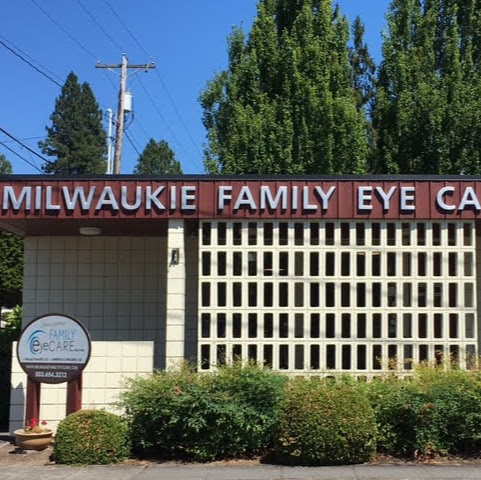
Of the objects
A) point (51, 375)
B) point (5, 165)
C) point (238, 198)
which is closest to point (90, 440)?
point (51, 375)

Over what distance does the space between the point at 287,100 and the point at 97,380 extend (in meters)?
11.1

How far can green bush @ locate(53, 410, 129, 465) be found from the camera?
9.70 m

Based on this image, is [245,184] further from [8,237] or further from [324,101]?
[8,237]

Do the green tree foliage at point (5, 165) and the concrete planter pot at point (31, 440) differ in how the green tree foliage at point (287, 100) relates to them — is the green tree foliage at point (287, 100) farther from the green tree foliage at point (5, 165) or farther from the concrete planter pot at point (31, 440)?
the green tree foliage at point (5, 165)

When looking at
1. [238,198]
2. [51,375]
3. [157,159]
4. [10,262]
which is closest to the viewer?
[51,375]

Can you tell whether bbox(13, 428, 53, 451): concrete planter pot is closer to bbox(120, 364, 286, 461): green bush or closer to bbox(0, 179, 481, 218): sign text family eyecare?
bbox(120, 364, 286, 461): green bush

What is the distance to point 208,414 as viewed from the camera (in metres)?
9.69

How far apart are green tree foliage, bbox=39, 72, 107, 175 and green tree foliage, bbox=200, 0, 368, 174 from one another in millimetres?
51602

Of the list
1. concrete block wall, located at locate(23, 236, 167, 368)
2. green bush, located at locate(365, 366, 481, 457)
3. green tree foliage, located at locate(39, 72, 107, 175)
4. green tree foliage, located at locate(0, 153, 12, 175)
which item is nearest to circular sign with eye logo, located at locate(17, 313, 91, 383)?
concrete block wall, located at locate(23, 236, 167, 368)

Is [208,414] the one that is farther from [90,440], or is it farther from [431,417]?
[431,417]

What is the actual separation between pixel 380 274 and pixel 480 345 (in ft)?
8.69

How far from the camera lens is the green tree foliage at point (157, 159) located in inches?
3009

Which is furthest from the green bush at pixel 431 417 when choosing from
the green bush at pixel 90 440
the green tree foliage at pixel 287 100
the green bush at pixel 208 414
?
the green tree foliage at pixel 287 100

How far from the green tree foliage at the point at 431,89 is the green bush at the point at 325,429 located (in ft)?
38.7
